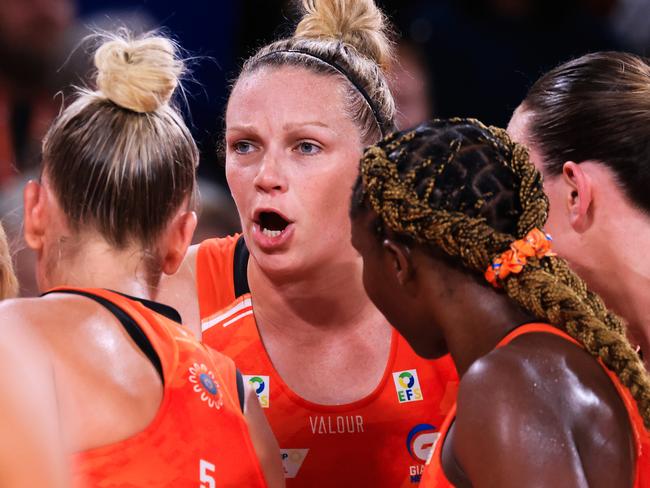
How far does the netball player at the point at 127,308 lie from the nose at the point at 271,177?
1.25 ft

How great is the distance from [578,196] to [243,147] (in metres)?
0.93

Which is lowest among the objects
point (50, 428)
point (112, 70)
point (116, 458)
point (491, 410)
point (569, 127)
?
point (116, 458)

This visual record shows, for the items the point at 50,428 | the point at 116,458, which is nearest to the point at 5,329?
the point at 50,428

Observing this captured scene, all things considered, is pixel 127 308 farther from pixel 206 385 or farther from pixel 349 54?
pixel 349 54

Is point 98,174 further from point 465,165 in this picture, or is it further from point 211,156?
point 211,156

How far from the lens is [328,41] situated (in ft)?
9.18

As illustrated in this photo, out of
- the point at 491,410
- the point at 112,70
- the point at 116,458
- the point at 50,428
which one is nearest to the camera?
the point at 491,410

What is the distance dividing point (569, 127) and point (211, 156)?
2549mm

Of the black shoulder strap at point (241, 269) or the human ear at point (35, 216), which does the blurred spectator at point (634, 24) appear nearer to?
the black shoulder strap at point (241, 269)

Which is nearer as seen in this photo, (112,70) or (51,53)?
(112,70)

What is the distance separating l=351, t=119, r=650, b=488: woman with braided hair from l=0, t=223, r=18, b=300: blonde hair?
1.03m

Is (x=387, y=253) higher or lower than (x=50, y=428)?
higher

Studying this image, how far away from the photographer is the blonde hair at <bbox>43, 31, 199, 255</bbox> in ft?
6.50

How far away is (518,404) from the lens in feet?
4.99
